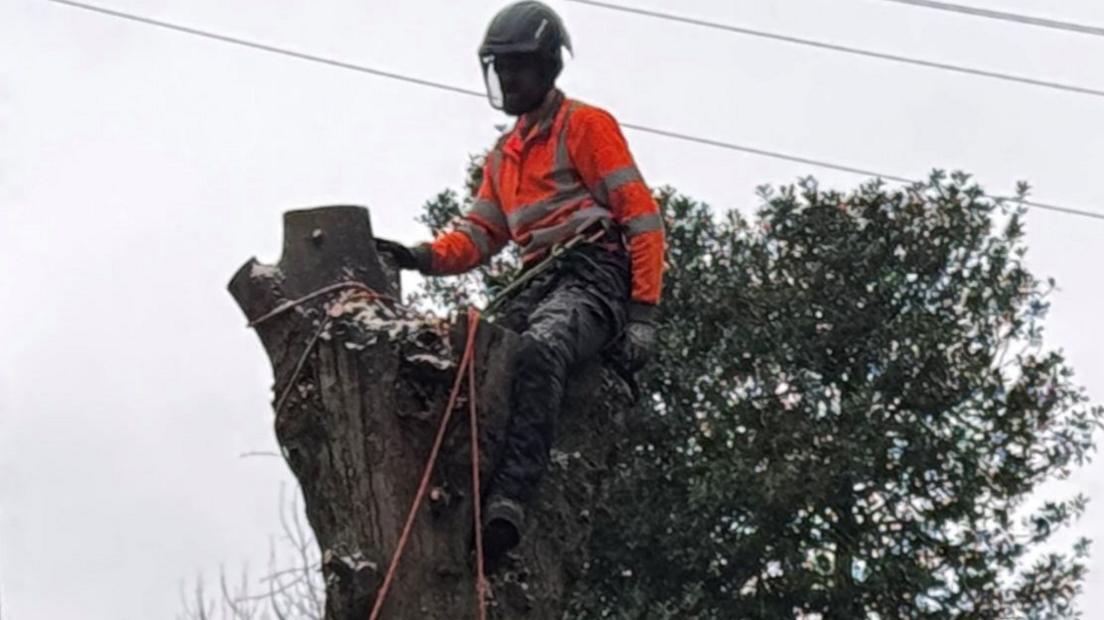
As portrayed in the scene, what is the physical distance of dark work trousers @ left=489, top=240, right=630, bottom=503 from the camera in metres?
4.30

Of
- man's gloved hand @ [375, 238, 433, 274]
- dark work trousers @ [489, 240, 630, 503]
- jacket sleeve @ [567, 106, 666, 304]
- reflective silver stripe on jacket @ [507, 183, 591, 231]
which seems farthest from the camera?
reflective silver stripe on jacket @ [507, 183, 591, 231]

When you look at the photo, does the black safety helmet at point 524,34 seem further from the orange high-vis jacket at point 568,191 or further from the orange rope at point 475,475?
the orange rope at point 475,475

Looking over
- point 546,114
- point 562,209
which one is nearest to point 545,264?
point 562,209

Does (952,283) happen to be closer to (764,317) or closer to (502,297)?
(764,317)

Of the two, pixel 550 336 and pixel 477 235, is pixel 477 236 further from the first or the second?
pixel 550 336

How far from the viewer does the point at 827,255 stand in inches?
424

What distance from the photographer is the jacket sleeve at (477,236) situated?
530 centimetres

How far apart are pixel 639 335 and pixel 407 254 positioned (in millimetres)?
613

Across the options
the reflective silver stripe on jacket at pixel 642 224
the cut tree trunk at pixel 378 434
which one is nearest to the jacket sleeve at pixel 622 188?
the reflective silver stripe on jacket at pixel 642 224

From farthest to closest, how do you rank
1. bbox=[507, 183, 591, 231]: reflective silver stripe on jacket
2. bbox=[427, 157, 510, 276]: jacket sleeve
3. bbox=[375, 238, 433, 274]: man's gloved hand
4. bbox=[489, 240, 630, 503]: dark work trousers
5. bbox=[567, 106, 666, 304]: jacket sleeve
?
1. bbox=[427, 157, 510, 276]: jacket sleeve
2. bbox=[507, 183, 591, 231]: reflective silver stripe on jacket
3. bbox=[567, 106, 666, 304]: jacket sleeve
4. bbox=[375, 238, 433, 274]: man's gloved hand
5. bbox=[489, 240, 630, 503]: dark work trousers

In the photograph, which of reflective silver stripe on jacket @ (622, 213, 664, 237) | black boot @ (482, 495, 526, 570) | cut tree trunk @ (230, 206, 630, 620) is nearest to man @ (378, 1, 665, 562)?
reflective silver stripe on jacket @ (622, 213, 664, 237)

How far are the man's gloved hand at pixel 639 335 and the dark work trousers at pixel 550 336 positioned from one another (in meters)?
0.03

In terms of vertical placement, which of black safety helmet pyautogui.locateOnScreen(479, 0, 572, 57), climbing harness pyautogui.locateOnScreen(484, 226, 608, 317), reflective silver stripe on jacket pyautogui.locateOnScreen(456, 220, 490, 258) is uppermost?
black safety helmet pyautogui.locateOnScreen(479, 0, 572, 57)

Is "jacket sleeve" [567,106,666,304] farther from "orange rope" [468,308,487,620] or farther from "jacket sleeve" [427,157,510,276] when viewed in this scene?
"orange rope" [468,308,487,620]
